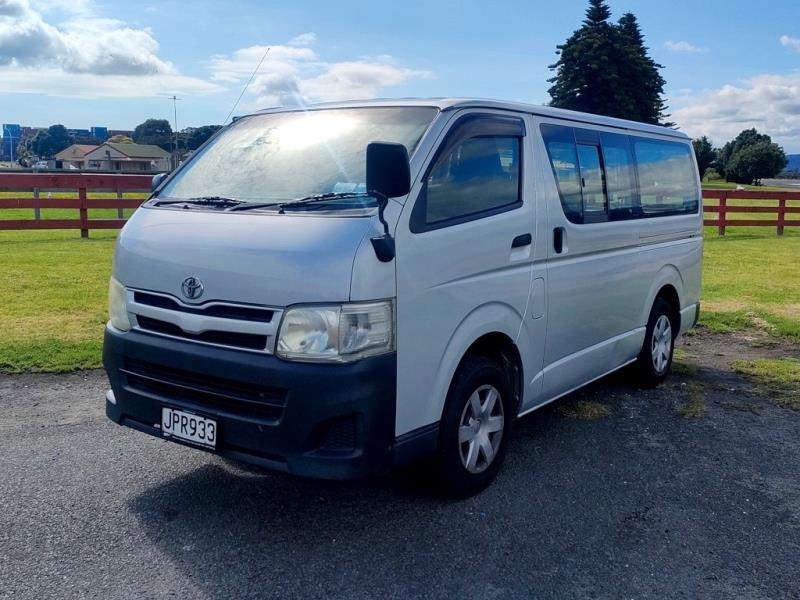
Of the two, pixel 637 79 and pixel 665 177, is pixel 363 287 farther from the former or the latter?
pixel 637 79

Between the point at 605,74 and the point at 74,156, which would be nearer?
the point at 605,74

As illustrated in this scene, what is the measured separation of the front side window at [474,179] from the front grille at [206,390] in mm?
1140

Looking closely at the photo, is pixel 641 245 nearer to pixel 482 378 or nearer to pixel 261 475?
pixel 482 378

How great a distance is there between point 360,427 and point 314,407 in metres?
0.23

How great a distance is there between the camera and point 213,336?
11.6 feet

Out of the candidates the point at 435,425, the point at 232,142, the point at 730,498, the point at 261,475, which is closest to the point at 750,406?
the point at 730,498

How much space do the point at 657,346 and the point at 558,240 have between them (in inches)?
88.1

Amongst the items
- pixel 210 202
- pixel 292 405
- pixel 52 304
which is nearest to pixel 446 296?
pixel 292 405

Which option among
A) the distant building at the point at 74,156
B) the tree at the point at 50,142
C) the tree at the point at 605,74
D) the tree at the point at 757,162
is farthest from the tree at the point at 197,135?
the tree at the point at 50,142

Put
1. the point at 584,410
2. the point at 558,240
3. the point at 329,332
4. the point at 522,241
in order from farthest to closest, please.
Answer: the point at 584,410, the point at 558,240, the point at 522,241, the point at 329,332

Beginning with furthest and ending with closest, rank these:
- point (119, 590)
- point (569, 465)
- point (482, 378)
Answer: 1. point (569, 465)
2. point (482, 378)
3. point (119, 590)

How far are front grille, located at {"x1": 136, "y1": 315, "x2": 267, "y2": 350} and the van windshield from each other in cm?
81

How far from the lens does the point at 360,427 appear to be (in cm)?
338

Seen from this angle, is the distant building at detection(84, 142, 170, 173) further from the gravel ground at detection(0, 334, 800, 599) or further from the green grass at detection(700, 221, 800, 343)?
the gravel ground at detection(0, 334, 800, 599)
